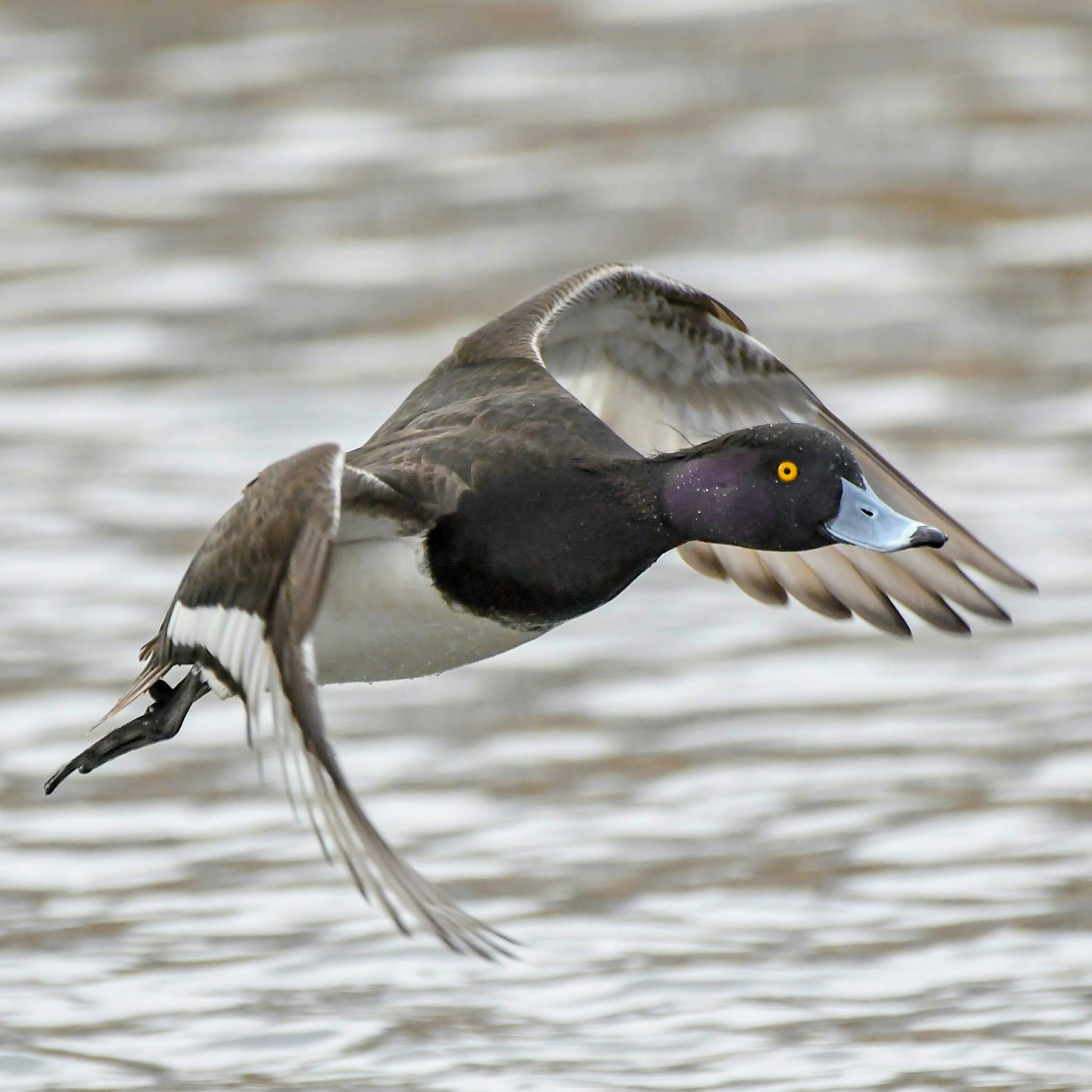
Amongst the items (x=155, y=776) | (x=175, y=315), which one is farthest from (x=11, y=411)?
(x=155, y=776)

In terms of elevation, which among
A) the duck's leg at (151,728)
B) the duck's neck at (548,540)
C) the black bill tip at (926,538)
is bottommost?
the duck's leg at (151,728)

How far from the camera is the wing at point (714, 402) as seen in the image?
305 inches

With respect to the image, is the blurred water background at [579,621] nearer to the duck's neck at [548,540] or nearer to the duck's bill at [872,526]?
the duck's neck at [548,540]

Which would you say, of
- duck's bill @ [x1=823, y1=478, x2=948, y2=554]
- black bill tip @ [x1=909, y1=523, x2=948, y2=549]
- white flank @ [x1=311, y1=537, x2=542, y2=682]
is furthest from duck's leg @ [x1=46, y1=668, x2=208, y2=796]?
black bill tip @ [x1=909, y1=523, x2=948, y2=549]

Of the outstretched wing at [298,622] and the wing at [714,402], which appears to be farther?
the wing at [714,402]

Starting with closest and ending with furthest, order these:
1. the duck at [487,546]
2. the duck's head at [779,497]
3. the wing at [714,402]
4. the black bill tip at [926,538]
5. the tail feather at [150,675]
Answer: the duck at [487,546] → the black bill tip at [926,538] → the duck's head at [779,497] → the tail feather at [150,675] → the wing at [714,402]

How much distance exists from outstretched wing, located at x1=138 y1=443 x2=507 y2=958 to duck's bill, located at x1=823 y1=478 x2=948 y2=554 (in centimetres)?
101

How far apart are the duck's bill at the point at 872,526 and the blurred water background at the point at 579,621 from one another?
1.60 metres

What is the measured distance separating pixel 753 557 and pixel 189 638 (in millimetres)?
2148

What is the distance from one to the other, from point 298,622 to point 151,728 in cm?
151

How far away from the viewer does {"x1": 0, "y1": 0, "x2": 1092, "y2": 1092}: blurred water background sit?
7762 millimetres

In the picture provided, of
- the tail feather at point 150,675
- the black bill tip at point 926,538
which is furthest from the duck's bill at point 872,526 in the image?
the tail feather at point 150,675

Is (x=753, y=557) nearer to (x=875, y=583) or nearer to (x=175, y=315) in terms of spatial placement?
(x=875, y=583)

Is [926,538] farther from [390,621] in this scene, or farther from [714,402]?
[714,402]
